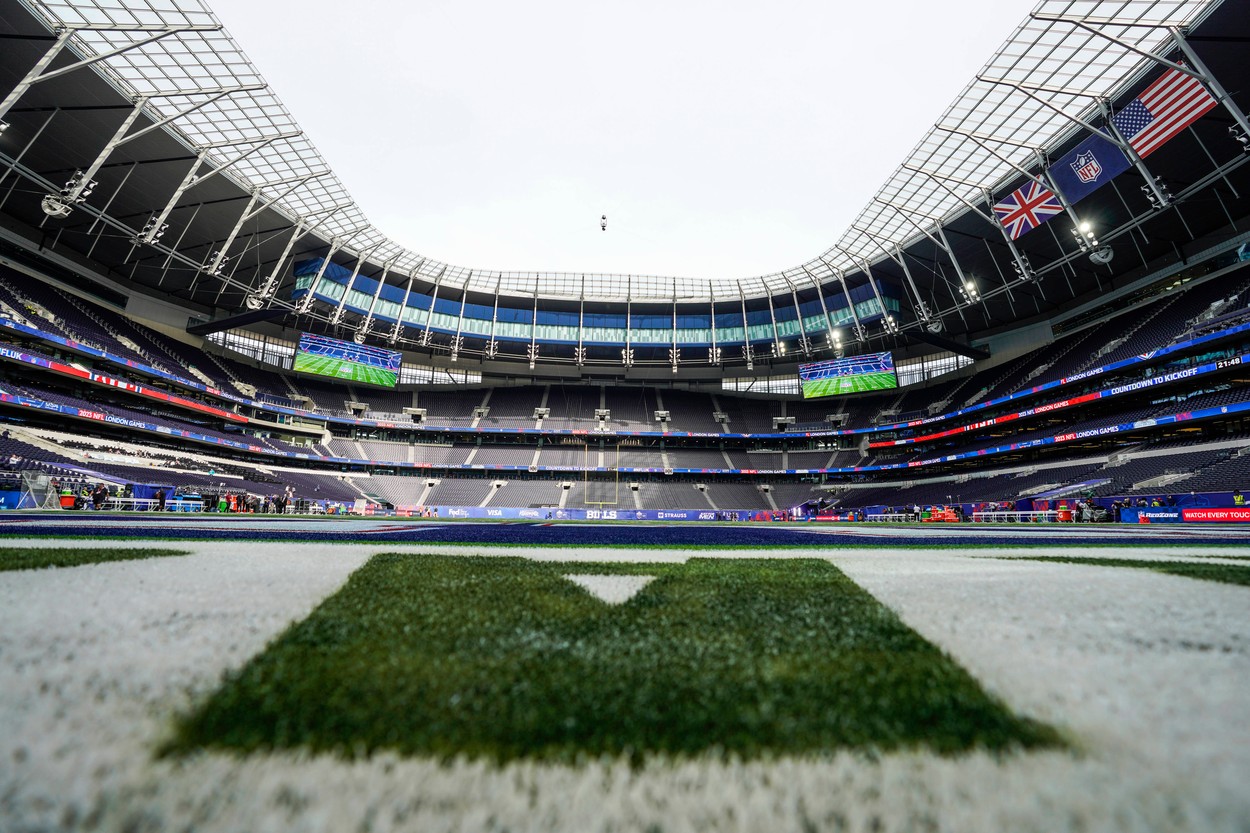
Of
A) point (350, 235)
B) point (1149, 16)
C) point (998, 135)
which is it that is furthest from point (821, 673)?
point (350, 235)

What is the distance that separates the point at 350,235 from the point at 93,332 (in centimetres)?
1458

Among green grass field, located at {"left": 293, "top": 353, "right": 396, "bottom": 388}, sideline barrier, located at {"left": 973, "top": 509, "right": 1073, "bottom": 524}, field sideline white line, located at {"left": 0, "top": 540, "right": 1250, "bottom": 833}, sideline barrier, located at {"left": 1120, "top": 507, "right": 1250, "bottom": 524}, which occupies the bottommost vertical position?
field sideline white line, located at {"left": 0, "top": 540, "right": 1250, "bottom": 833}

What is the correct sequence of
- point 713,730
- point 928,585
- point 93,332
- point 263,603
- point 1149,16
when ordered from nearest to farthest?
1. point 713,730
2. point 263,603
3. point 928,585
4. point 1149,16
5. point 93,332

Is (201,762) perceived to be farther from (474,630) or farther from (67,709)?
(474,630)

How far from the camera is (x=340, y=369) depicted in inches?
1494

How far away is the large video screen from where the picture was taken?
1454 inches

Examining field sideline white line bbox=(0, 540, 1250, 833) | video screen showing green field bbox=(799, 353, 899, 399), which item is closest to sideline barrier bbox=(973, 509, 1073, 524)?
video screen showing green field bbox=(799, 353, 899, 399)

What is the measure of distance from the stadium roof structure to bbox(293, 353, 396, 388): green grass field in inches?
106

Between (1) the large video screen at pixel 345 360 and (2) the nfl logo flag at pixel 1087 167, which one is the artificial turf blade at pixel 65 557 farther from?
(1) the large video screen at pixel 345 360

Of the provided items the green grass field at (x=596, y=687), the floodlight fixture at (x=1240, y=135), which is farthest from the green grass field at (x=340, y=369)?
the green grass field at (x=596, y=687)

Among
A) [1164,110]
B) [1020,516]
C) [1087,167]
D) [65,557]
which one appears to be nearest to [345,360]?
[65,557]

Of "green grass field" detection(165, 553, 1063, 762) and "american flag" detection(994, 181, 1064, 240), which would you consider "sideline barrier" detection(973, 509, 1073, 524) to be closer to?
"american flag" detection(994, 181, 1064, 240)

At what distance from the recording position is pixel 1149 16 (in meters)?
18.8

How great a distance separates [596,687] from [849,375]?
138 ft
